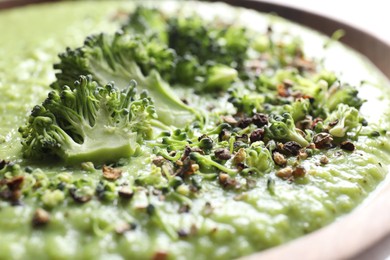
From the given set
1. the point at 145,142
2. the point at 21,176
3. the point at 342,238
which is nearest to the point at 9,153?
the point at 21,176

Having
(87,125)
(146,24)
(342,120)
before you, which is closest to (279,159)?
(342,120)

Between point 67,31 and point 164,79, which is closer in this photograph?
point 164,79

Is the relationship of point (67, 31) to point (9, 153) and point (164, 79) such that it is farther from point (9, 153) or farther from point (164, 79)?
point (9, 153)

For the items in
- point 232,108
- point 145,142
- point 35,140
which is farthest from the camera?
point 232,108

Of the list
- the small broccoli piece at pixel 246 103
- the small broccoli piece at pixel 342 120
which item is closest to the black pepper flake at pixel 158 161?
the small broccoli piece at pixel 246 103

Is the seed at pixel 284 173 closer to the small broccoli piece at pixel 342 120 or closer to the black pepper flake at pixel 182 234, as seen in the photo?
the small broccoli piece at pixel 342 120
